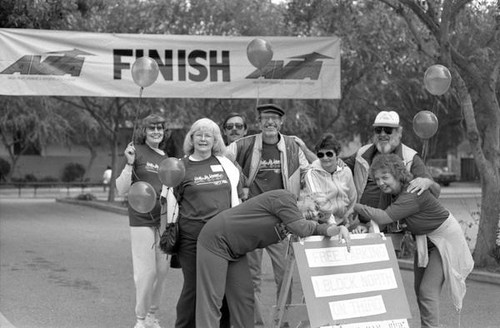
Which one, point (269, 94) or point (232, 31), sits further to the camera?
point (232, 31)

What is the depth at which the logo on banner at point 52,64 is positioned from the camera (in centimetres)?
910

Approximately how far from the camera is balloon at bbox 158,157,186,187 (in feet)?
19.2

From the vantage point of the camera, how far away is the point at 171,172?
5875mm

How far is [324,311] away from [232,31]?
19697 millimetres

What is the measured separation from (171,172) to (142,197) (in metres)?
0.49

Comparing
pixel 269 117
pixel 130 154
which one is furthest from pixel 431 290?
pixel 130 154

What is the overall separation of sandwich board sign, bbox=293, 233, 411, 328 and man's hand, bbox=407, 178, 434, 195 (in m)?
0.44

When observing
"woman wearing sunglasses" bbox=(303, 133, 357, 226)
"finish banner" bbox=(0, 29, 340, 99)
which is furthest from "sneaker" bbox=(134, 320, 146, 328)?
"finish banner" bbox=(0, 29, 340, 99)

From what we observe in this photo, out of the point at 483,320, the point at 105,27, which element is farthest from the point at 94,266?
the point at 105,27

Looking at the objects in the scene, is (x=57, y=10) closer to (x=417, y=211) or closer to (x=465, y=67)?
(x=465, y=67)

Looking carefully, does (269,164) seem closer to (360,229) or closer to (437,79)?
(360,229)

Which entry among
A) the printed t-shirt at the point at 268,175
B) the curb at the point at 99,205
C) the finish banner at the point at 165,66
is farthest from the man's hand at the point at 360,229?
the curb at the point at 99,205

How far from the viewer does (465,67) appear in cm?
1133

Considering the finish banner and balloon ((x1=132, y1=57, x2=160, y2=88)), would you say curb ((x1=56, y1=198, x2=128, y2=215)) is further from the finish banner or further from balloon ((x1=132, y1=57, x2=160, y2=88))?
balloon ((x1=132, y1=57, x2=160, y2=88))
